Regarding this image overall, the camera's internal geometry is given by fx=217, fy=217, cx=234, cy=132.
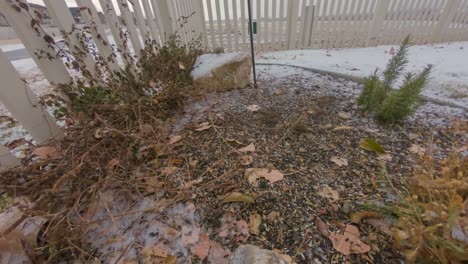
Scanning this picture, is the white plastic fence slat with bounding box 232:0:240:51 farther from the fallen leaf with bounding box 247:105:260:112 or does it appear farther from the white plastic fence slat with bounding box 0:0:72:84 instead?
the white plastic fence slat with bounding box 0:0:72:84

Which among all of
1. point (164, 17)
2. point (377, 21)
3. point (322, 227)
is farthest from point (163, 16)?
point (377, 21)

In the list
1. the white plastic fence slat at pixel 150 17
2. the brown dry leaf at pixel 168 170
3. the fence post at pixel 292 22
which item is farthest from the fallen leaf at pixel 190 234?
the fence post at pixel 292 22

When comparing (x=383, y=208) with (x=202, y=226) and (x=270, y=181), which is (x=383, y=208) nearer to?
(x=270, y=181)

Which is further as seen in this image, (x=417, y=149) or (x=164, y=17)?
(x=164, y=17)

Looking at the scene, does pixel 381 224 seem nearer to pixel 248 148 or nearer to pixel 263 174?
pixel 263 174

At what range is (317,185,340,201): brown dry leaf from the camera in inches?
41.9

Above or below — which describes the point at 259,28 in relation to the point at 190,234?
above

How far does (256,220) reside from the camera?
0.98 metres

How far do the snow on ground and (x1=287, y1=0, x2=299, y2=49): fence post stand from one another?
22 centimetres

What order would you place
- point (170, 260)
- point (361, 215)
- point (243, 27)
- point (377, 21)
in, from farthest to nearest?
point (377, 21)
point (243, 27)
point (361, 215)
point (170, 260)

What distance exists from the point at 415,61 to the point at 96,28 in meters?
3.86

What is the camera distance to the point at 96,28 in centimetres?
150

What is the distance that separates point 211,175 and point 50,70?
1.13 meters

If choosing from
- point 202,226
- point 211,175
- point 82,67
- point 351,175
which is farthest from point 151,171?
point 351,175
